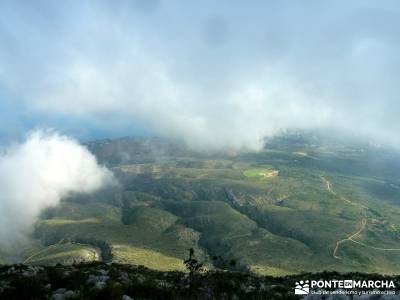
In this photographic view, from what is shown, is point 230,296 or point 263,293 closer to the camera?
point 230,296

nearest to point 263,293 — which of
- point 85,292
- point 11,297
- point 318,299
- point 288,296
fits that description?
point 288,296

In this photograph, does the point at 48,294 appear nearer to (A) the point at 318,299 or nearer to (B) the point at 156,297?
(B) the point at 156,297

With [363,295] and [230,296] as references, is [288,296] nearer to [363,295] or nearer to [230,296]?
[230,296]

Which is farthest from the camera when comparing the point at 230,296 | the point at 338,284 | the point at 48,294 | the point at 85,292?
the point at 338,284

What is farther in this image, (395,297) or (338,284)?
(338,284)

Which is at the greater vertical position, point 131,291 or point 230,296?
point 131,291

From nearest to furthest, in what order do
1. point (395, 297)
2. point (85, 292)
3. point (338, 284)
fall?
point (395, 297) < point (85, 292) < point (338, 284)

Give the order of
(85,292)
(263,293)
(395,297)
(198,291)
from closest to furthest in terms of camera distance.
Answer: (395,297)
(85,292)
(198,291)
(263,293)

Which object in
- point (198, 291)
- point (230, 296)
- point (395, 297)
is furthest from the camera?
point (230, 296)

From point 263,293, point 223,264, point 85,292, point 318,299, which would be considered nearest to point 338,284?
point 263,293
